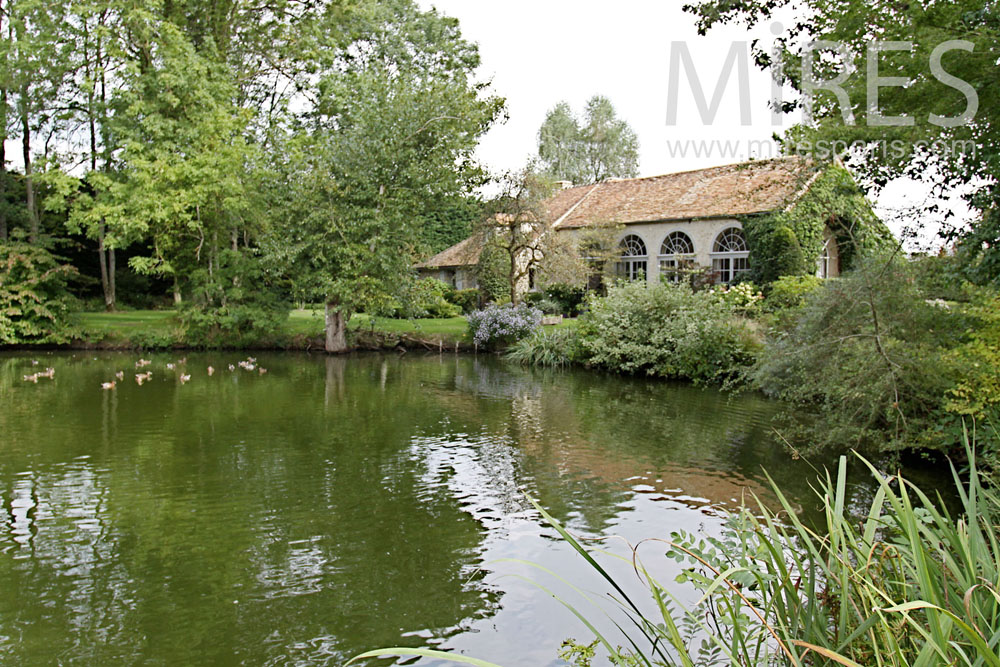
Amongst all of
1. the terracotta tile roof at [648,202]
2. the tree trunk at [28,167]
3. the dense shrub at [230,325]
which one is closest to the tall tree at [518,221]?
the terracotta tile roof at [648,202]

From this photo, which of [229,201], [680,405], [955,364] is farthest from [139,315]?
[955,364]

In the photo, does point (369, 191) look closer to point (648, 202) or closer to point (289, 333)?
point (289, 333)

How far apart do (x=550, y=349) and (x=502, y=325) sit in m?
2.19

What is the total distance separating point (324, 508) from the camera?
661cm

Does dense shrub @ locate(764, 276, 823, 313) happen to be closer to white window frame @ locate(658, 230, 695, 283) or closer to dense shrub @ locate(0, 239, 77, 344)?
white window frame @ locate(658, 230, 695, 283)

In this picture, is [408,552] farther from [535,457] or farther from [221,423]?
[221,423]

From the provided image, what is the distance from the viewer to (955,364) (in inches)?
293

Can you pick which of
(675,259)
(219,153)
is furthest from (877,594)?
(675,259)

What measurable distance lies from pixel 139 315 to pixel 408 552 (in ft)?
70.2

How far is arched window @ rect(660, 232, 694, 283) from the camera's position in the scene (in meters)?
26.0

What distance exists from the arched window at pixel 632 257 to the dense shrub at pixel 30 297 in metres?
18.6

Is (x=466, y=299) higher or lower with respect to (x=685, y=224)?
lower

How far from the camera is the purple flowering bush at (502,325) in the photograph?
2042 cm

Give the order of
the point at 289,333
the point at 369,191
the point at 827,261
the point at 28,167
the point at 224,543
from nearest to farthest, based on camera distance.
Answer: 1. the point at 224,543
2. the point at 369,191
3. the point at 289,333
4. the point at 28,167
5. the point at 827,261
